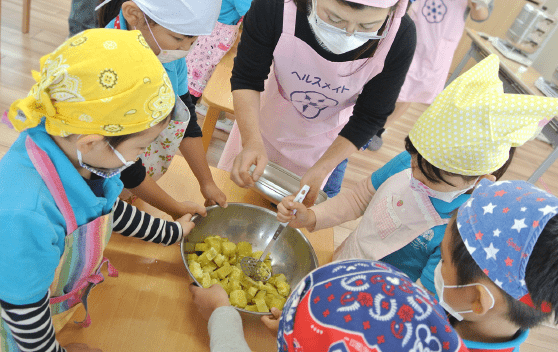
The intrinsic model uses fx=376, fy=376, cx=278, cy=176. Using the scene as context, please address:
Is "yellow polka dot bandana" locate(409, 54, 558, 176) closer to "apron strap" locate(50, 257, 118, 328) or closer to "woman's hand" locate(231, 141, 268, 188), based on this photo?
"woman's hand" locate(231, 141, 268, 188)

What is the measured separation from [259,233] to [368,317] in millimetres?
633

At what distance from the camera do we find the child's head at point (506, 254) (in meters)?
0.52

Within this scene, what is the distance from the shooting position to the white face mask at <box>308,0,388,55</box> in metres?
0.94

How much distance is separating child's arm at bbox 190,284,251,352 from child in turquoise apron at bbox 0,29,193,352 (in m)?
0.22

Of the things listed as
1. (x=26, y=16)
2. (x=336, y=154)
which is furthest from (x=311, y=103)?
(x=26, y=16)

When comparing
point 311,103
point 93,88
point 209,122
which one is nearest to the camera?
point 93,88

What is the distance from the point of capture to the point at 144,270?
87 centimetres

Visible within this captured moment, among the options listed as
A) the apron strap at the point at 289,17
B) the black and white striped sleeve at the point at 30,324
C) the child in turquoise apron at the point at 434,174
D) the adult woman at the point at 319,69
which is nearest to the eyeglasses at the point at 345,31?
the adult woman at the point at 319,69

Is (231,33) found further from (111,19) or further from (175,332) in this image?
(175,332)

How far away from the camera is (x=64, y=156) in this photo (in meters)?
0.64

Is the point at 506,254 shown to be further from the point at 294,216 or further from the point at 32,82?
the point at 32,82

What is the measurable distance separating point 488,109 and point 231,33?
5.05 feet

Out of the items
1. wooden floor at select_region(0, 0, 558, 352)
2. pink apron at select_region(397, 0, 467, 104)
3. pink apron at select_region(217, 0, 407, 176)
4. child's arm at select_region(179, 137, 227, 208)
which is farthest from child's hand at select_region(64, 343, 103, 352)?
pink apron at select_region(397, 0, 467, 104)

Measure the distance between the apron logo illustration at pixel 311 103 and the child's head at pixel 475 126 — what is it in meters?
0.37
